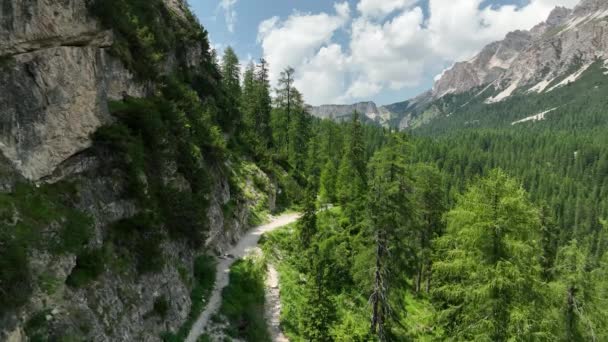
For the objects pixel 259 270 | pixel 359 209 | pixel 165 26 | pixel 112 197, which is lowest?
pixel 259 270

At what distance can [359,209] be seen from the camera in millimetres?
34906

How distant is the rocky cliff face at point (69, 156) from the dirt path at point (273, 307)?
5.74 meters

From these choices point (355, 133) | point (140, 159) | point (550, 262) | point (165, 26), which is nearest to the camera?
point (140, 159)

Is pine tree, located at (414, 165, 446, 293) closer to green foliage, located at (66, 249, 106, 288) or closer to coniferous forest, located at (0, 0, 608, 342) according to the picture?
Result: coniferous forest, located at (0, 0, 608, 342)

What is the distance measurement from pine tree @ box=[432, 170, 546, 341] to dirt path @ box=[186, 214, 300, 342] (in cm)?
1214

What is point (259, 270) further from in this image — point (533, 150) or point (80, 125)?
point (533, 150)

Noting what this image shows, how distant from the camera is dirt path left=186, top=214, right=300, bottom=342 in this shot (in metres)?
19.0

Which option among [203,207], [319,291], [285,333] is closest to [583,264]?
[319,291]

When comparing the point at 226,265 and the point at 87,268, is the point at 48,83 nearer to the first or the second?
the point at 87,268

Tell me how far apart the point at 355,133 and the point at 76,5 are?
3525cm

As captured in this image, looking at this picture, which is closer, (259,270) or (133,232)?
(133,232)

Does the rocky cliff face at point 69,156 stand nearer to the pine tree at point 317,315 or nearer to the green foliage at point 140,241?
the green foliage at point 140,241

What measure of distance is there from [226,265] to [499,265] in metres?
18.1

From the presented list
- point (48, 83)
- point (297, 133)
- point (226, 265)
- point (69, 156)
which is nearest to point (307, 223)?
point (226, 265)
